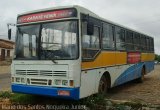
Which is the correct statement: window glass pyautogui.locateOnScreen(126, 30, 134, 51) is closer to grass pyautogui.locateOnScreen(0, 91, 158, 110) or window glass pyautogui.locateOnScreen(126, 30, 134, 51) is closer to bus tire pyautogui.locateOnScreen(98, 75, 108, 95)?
bus tire pyautogui.locateOnScreen(98, 75, 108, 95)

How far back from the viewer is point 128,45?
15.1m

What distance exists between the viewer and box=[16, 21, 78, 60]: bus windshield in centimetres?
941

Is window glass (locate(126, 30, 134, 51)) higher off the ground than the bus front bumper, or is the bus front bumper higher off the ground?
window glass (locate(126, 30, 134, 51))

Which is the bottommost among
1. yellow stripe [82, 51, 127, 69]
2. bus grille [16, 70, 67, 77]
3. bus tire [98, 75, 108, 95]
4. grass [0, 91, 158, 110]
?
grass [0, 91, 158, 110]

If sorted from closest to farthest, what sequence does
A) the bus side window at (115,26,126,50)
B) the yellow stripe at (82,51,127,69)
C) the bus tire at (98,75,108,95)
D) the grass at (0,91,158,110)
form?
the grass at (0,91,158,110) → the yellow stripe at (82,51,127,69) → the bus tire at (98,75,108,95) → the bus side window at (115,26,126,50)

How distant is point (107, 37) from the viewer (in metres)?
12.1

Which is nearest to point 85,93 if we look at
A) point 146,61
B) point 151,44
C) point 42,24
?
point 42,24

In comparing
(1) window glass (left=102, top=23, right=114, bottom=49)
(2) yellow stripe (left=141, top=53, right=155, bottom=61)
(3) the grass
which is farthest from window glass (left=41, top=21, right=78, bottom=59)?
(2) yellow stripe (left=141, top=53, right=155, bottom=61)

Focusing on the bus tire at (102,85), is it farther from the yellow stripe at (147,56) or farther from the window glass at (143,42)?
the window glass at (143,42)

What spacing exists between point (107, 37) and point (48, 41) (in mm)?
3138

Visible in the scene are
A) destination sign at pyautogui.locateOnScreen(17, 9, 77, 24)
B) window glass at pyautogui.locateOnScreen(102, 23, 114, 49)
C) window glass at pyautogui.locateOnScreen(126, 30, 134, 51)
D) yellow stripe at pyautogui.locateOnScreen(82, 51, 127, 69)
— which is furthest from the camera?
window glass at pyautogui.locateOnScreen(126, 30, 134, 51)

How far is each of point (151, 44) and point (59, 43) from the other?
13381 mm

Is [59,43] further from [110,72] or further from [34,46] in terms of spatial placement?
[110,72]

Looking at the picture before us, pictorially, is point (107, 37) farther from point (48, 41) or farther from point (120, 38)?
point (48, 41)
